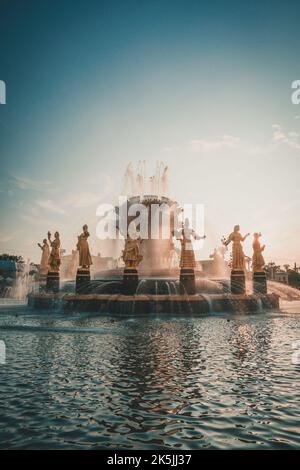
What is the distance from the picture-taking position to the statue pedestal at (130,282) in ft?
77.4

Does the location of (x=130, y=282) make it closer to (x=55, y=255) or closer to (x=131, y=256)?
(x=131, y=256)

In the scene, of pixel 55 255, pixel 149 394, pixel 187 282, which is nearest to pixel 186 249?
pixel 187 282

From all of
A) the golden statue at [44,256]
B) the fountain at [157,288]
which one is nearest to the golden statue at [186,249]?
the fountain at [157,288]

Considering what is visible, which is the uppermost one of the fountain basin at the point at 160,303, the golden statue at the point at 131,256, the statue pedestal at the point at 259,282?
the golden statue at the point at 131,256

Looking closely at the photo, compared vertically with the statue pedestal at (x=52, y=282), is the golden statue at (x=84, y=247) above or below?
above

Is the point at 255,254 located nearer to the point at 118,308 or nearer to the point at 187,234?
→ the point at 187,234

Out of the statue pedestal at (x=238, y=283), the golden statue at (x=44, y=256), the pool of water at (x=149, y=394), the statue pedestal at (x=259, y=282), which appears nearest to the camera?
the pool of water at (x=149, y=394)

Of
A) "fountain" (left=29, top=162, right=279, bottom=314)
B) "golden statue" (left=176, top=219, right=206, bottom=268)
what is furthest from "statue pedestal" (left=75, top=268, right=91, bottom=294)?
"golden statue" (left=176, top=219, right=206, bottom=268)

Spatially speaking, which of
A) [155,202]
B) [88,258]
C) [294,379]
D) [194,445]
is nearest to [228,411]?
[194,445]

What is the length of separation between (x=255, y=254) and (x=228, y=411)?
2403 centimetres

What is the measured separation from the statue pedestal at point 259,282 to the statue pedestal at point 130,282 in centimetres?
980

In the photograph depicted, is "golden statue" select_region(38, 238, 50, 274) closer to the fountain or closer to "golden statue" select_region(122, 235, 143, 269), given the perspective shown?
the fountain

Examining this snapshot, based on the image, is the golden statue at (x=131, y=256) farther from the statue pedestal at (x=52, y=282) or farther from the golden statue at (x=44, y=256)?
the golden statue at (x=44, y=256)

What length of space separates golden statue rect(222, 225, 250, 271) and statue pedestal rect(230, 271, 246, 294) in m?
0.37
